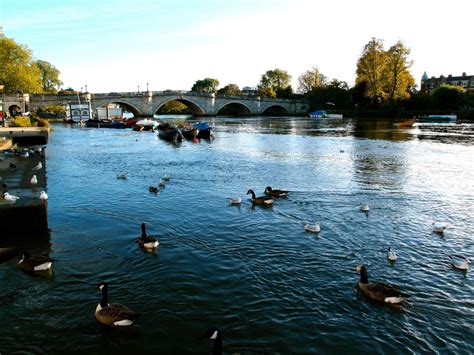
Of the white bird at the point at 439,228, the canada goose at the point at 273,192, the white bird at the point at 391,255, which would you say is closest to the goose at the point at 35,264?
the white bird at the point at 391,255

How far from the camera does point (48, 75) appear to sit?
145 m

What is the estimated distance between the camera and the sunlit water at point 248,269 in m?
8.51

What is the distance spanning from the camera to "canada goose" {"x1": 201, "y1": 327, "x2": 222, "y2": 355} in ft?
24.8

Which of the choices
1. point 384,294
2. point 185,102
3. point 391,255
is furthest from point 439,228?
point 185,102

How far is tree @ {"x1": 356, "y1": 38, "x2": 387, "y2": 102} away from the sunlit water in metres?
79.4

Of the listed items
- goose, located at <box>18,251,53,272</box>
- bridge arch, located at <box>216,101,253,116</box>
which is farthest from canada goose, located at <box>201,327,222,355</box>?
bridge arch, located at <box>216,101,253,116</box>

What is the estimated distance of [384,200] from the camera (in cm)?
1928

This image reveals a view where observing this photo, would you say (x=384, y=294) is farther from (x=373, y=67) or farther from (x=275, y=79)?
(x=275, y=79)

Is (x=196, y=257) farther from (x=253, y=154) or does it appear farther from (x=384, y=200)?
(x=253, y=154)

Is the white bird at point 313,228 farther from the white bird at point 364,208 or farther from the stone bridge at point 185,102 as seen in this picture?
the stone bridge at point 185,102

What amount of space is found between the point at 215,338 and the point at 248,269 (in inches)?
154

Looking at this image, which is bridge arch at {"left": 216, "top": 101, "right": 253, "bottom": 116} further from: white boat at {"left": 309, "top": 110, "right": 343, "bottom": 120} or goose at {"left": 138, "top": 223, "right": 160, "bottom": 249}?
goose at {"left": 138, "top": 223, "right": 160, "bottom": 249}

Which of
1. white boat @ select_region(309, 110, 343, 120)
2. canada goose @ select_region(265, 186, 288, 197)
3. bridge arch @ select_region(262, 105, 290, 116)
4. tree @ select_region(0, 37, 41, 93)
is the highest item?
tree @ select_region(0, 37, 41, 93)

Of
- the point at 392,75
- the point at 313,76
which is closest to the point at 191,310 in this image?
the point at 392,75
